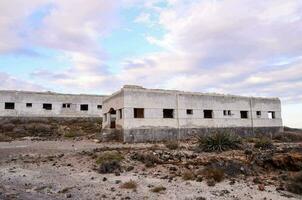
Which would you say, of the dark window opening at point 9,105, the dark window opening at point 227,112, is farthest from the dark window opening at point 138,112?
the dark window opening at point 9,105

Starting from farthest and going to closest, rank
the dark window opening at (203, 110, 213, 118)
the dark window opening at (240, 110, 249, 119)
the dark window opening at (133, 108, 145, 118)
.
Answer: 1. the dark window opening at (240, 110, 249, 119)
2. the dark window opening at (203, 110, 213, 118)
3. the dark window opening at (133, 108, 145, 118)

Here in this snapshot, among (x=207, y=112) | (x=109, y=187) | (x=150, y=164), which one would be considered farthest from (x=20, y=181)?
(x=207, y=112)

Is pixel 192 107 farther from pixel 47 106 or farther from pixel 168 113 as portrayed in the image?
pixel 47 106

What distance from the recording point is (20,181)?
37.7ft

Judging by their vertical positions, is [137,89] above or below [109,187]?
above

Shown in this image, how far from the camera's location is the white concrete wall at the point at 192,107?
24895mm

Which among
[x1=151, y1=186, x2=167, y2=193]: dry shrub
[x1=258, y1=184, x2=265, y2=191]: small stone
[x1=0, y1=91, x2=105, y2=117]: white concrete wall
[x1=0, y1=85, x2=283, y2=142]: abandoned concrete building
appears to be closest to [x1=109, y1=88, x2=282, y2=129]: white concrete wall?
[x1=0, y1=85, x2=283, y2=142]: abandoned concrete building

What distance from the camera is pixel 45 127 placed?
33.6 meters

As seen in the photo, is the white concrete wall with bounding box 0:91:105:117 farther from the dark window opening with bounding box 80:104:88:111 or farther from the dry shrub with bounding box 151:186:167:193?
the dry shrub with bounding box 151:186:167:193

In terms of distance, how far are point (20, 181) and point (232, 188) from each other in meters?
8.17

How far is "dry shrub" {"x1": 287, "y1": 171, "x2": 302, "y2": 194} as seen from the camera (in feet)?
30.6

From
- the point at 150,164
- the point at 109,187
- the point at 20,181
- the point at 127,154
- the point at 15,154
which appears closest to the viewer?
the point at 109,187

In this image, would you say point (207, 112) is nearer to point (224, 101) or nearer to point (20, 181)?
point (224, 101)

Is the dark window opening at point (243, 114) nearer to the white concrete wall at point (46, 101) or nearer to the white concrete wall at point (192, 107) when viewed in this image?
the white concrete wall at point (192, 107)
